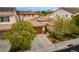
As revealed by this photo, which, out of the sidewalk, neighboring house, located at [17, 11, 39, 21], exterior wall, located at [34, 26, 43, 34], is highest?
neighboring house, located at [17, 11, 39, 21]

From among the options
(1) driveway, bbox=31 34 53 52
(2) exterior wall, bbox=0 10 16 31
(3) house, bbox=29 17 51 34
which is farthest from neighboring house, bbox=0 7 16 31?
(1) driveway, bbox=31 34 53 52

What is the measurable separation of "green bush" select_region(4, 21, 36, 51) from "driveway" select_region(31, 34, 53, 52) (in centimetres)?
6

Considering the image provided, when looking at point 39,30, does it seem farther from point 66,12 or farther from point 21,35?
point 66,12

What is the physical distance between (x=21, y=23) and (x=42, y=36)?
281 mm

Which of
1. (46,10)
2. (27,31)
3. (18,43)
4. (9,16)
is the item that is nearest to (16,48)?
(18,43)

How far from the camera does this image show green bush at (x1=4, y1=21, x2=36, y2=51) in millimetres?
1979

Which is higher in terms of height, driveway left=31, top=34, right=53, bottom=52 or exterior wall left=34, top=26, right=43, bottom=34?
exterior wall left=34, top=26, right=43, bottom=34

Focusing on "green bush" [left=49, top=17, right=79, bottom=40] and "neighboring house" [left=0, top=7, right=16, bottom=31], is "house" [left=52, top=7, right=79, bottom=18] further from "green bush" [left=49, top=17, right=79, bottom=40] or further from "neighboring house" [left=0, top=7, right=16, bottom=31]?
"neighboring house" [left=0, top=7, right=16, bottom=31]

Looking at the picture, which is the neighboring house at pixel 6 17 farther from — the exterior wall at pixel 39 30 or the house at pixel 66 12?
the house at pixel 66 12

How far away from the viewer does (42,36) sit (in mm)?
1999

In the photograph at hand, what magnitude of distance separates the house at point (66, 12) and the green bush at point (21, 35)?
0.34 meters

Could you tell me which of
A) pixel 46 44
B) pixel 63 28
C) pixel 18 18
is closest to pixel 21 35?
pixel 18 18

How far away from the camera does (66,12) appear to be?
200cm
